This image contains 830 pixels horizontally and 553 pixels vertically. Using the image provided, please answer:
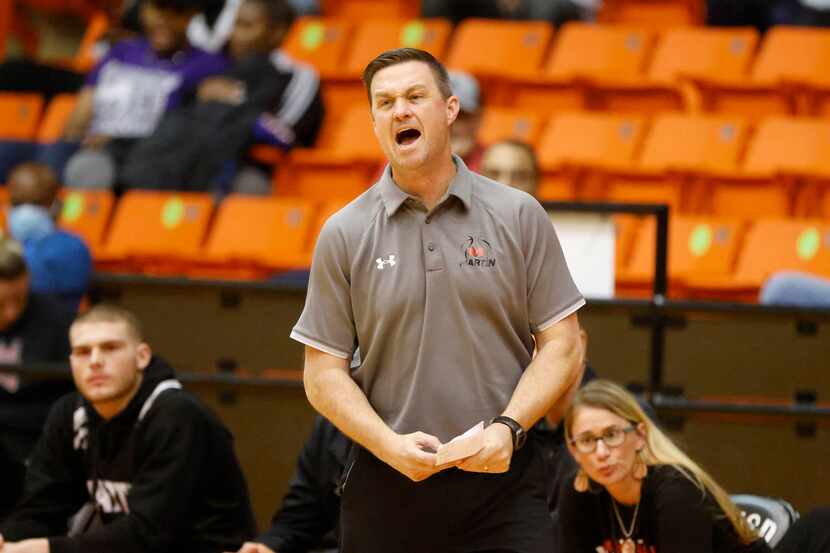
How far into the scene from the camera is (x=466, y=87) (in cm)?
648

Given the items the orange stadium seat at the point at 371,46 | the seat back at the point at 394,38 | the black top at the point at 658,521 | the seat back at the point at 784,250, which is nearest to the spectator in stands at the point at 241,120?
the orange stadium seat at the point at 371,46

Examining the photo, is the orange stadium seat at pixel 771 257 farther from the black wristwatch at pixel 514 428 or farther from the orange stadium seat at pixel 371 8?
the black wristwatch at pixel 514 428

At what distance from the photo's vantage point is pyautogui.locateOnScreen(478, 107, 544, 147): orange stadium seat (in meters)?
7.39

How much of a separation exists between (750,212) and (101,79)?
3.38m

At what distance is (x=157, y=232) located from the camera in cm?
707

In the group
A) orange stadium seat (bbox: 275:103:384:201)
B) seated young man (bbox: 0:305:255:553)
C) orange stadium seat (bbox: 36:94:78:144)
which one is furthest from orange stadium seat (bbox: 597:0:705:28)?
seated young man (bbox: 0:305:255:553)

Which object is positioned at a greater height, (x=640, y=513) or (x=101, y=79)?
(x=101, y=79)

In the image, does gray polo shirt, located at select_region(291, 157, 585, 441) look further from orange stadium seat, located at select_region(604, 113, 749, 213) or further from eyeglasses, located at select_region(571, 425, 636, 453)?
orange stadium seat, located at select_region(604, 113, 749, 213)

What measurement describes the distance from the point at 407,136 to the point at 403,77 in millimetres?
117

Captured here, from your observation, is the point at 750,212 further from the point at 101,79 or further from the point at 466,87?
the point at 101,79

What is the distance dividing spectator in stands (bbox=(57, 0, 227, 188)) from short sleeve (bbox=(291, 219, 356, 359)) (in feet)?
15.6

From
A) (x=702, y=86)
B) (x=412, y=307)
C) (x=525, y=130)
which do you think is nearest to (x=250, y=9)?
(x=525, y=130)

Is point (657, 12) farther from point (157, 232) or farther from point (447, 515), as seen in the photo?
point (447, 515)

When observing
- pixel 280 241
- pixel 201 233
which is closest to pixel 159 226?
pixel 201 233
